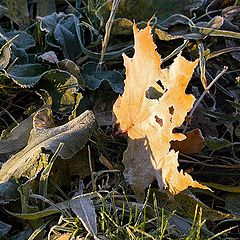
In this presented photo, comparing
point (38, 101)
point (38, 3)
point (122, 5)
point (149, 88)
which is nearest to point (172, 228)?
point (149, 88)

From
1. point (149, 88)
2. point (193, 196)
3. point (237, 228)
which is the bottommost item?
point (237, 228)

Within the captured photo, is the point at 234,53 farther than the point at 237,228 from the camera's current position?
Yes

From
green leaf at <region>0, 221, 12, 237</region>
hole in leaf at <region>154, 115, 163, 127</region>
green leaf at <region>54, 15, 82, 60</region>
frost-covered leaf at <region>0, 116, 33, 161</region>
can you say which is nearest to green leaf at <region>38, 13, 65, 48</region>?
green leaf at <region>54, 15, 82, 60</region>

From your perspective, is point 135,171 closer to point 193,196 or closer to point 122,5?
point 193,196

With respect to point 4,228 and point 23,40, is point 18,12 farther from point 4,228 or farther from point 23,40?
point 4,228

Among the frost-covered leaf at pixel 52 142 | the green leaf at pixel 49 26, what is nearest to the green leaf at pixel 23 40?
the green leaf at pixel 49 26

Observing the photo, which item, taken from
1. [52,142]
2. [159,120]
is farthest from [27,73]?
[159,120]

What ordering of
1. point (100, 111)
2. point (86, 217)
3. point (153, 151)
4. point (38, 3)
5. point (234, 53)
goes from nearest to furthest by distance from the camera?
point (86, 217) → point (153, 151) → point (100, 111) → point (234, 53) → point (38, 3)
